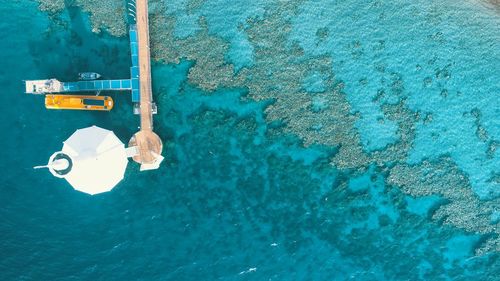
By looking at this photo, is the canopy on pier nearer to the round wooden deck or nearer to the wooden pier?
the round wooden deck

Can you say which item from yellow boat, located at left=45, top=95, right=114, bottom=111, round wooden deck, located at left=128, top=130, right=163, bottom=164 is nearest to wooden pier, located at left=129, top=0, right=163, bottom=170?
round wooden deck, located at left=128, top=130, right=163, bottom=164

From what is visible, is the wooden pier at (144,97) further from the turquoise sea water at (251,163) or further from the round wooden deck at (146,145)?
the turquoise sea water at (251,163)

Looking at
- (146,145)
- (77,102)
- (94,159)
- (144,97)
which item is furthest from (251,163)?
(77,102)

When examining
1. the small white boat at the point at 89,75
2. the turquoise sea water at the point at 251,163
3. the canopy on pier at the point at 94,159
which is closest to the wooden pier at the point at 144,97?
the turquoise sea water at the point at 251,163

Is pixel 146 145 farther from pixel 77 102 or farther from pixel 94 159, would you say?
pixel 77 102

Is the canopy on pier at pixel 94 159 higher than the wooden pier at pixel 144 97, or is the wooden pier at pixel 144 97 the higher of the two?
the wooden pier at pixel 144 97

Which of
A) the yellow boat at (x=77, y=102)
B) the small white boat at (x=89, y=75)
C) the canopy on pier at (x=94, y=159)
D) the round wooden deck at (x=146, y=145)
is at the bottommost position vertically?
the canopy on pier at (x=94, y=159)
